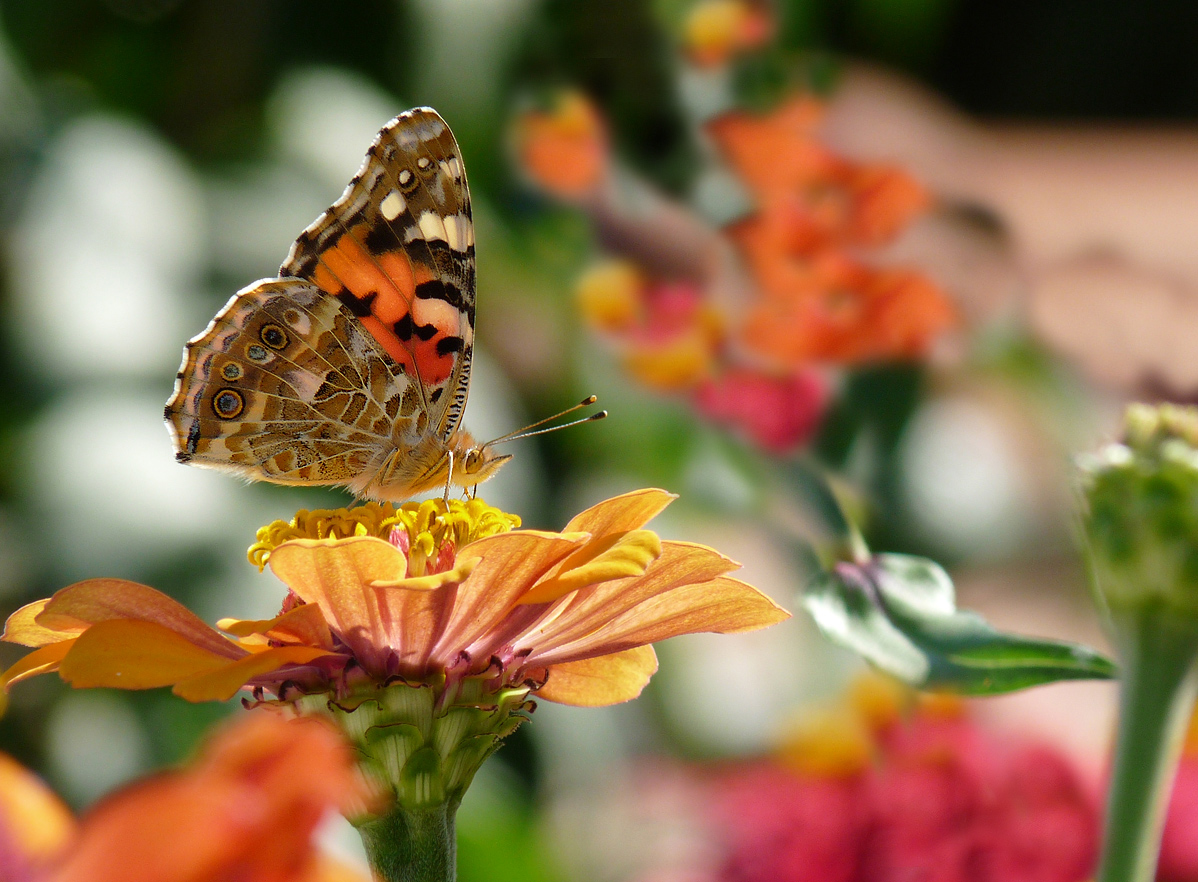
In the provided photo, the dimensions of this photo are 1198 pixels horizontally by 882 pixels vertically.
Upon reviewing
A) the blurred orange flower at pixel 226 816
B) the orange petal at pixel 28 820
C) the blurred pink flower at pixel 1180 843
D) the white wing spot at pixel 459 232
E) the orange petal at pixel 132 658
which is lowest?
the blurred pink flower at pixel 1180 843

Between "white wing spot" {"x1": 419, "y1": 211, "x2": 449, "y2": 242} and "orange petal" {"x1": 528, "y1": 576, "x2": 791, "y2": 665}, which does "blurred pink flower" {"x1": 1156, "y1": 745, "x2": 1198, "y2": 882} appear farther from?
"white wing spot" {"x1": 419, "y1": 211, "x2": 449, "y2": 242}

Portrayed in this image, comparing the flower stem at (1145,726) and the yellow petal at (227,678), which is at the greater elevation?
the yellow petal at (227,678)

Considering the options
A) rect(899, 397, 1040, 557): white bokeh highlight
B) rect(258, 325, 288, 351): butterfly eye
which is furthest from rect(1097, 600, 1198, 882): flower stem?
rect(899, 397, 1040, 557): white bokeh highlight

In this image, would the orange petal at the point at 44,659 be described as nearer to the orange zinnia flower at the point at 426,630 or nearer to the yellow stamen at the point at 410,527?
the orange zinnia flower at the point at 426,630

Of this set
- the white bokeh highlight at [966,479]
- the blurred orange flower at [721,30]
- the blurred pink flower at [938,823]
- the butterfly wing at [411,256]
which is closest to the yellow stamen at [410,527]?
the butterfly wing at [411,256]

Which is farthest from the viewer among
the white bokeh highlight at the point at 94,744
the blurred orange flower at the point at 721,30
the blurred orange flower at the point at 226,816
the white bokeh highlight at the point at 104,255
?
the blurred orange flower at the point at 721,30

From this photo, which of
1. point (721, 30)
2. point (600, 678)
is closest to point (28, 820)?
point (600, 678)

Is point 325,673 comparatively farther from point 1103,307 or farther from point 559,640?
point 1103,307
